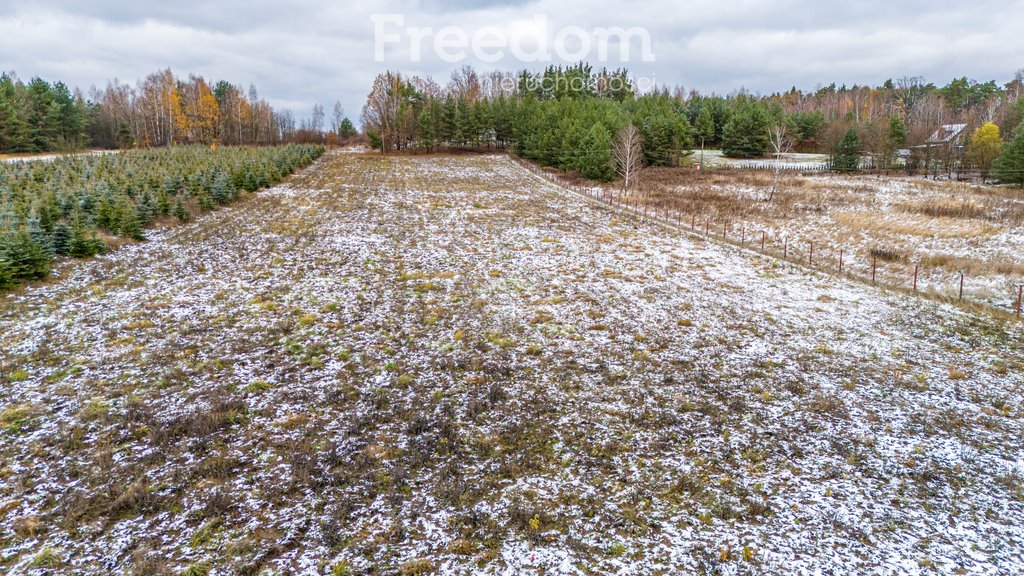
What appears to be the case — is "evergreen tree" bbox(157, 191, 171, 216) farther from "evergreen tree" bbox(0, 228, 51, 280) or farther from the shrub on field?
"evergreen tree" bbox(0, 228, 51, 280)

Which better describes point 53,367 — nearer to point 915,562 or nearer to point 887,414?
point 915,562

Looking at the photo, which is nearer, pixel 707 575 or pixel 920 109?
pixel 707 575

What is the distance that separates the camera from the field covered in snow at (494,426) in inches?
305

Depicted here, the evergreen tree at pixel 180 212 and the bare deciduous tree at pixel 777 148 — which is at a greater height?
the bare deciduous tree at pixel 777 148

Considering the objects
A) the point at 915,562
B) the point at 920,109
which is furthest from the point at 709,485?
the point at 920,109

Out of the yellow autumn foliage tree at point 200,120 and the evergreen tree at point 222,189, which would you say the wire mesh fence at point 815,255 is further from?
the yellow autumn foliage tree at point 200,120

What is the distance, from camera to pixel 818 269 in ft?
82.2

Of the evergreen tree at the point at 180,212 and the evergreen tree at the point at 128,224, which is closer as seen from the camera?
the evergreen tree at the point at 128,224

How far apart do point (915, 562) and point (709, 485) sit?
292 cm

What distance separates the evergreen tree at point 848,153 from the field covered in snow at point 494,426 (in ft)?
174

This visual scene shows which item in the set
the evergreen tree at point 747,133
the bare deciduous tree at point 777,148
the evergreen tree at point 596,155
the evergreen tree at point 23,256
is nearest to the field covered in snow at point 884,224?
the bare deciduous tree at point 777,148

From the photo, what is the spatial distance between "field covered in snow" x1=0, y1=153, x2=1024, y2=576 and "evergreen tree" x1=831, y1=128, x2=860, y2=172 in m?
53.0

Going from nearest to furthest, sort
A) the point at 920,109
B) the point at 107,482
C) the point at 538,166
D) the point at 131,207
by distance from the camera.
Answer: the point at 107,482 → the point at 131,207 → the point at 538,166 → the point at 920,109

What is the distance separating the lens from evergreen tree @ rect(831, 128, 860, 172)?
208 feet
